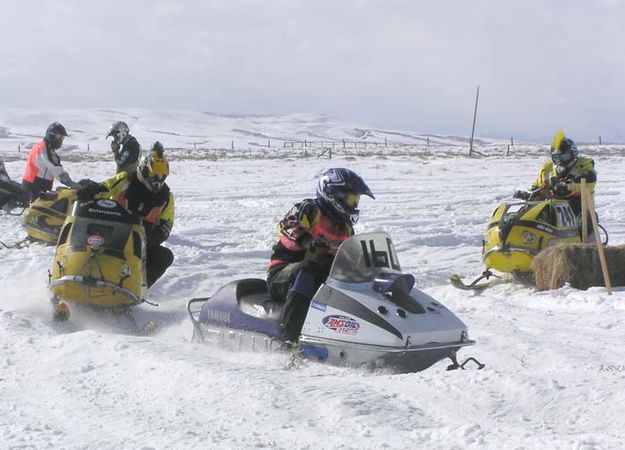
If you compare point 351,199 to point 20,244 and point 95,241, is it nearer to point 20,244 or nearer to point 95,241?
point 95,241

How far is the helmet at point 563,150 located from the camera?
10.8 meters

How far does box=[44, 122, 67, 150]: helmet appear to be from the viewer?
12.1m

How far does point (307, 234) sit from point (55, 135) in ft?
23.4

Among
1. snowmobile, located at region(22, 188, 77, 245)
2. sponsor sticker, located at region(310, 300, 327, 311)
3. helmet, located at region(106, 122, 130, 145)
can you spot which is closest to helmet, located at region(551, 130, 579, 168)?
helmet, located at region(106, 122, 130, 145)

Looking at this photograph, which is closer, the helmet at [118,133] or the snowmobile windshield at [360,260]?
the snowmobile windshield at [360,260]

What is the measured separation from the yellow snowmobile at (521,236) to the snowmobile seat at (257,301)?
3.69m

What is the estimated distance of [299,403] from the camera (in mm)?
4305

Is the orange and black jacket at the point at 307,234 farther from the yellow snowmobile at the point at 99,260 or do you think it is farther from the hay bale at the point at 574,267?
the hay bale at the point at 574,267

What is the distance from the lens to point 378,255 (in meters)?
5.85

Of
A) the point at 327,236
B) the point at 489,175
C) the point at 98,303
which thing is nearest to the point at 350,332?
the point at 327,236

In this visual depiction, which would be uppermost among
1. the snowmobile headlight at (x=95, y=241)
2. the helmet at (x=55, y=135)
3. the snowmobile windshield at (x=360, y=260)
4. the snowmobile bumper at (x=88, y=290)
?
the helmet at (x=55, y=135)

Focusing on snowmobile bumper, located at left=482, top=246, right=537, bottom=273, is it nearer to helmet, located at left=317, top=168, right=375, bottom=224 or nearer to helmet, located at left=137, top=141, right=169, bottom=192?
helmet, located at left=317, top=168, right=375, bottom=224

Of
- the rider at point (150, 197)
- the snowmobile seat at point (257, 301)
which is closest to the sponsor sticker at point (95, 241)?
the rider at point (150, 197)

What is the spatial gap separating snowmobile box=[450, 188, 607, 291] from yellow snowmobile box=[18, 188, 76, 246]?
213 inches
